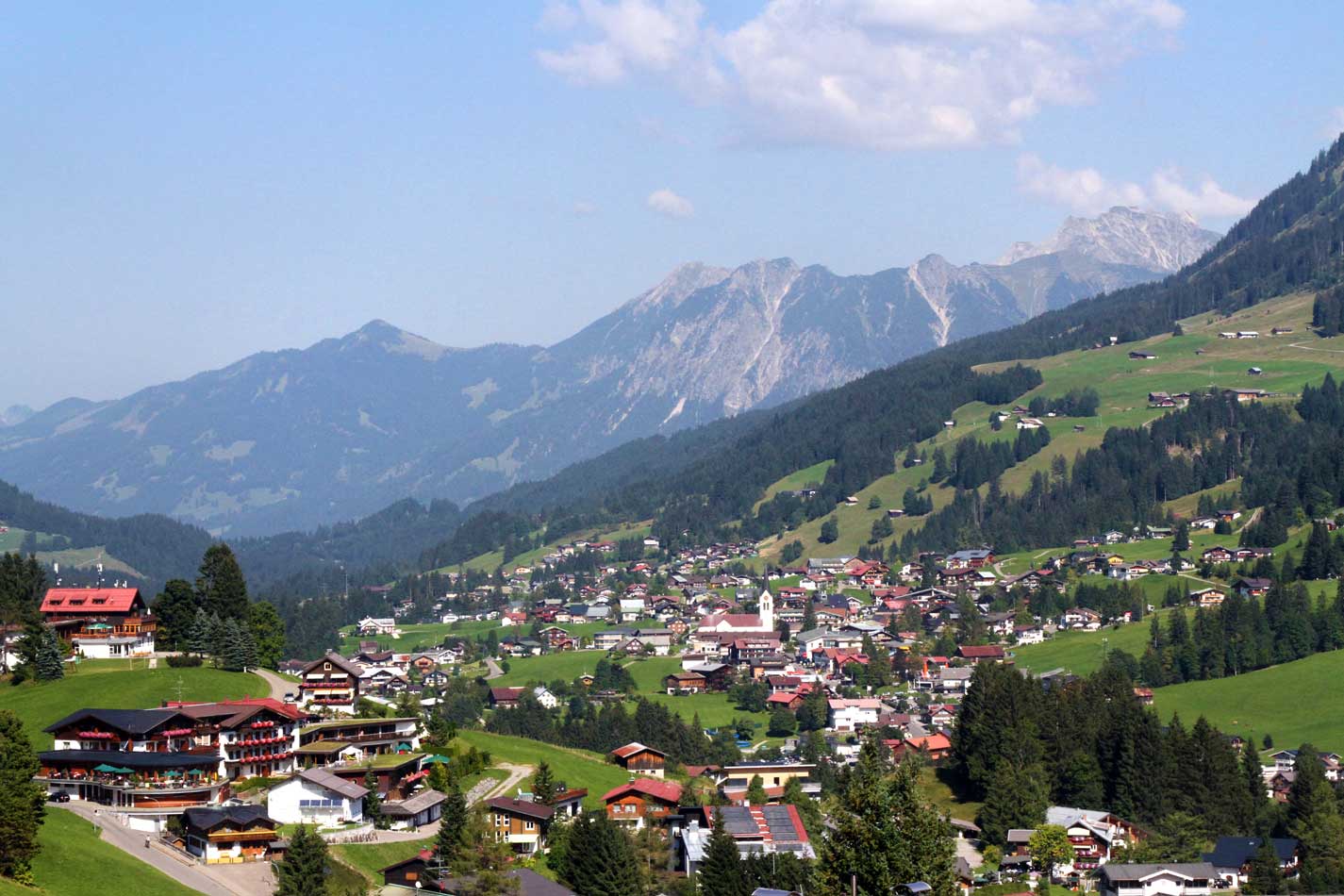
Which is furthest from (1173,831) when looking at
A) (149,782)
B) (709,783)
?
(149,782)

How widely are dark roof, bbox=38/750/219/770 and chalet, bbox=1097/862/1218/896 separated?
43.2 metres

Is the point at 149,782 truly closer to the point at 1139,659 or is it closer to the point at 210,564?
the point at 210,564

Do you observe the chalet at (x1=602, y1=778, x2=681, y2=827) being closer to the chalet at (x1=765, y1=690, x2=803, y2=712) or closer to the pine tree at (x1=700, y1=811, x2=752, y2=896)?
the pine tree at (x1=700, y1=811, x2=752, y2=896)

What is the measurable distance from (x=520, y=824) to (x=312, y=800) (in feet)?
32.6

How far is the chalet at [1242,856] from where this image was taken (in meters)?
86.5

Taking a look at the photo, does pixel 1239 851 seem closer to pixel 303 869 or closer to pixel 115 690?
pixel 303 869

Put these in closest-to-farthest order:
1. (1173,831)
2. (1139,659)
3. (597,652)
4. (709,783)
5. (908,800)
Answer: (908,800) < (1173,831) < (709,783) < (1139,659) < (597,652)

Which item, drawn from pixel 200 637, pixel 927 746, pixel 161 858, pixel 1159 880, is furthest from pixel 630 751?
pixel 161 858

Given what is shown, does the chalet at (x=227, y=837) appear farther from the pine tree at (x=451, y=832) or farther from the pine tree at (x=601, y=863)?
the pine tree at (x=601, y=863)

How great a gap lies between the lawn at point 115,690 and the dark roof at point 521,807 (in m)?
20.2

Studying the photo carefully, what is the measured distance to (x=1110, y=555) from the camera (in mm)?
199125

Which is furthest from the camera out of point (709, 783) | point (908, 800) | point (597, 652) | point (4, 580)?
point (597, 652)

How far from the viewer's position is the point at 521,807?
86062 millimetres

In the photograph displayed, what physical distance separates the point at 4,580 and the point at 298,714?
31.0 metres
